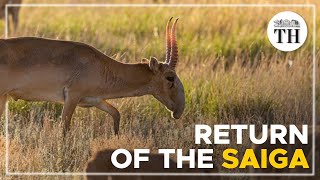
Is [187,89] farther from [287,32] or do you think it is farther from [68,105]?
[68,105]

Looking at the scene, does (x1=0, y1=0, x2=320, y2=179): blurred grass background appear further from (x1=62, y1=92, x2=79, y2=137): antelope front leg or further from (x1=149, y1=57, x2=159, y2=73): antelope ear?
(x1=149, y1=57, x2=159, y2=73): antelope ear

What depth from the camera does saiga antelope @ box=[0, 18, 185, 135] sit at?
11508mm

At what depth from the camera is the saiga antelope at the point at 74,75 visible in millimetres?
11508

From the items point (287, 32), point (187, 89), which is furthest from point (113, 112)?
point (287, 32)

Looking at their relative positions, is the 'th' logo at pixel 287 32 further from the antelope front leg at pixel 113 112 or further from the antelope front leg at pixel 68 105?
the antelope front leg at pixel 68 105

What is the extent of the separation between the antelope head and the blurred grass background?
0.36 metres

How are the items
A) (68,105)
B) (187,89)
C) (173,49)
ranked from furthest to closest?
(187,89), (173,49), (68,105)

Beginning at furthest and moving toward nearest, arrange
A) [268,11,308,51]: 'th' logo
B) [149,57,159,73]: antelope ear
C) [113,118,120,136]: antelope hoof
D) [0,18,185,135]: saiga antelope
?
[268,11,308,51]: 'th' logo
[113,118,120,136]: antelope hoof
[149,57,159,73]: antelope ear
[0,18,185,135]: saiga antelope

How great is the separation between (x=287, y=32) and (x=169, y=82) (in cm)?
286

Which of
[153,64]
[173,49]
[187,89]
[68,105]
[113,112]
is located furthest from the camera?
[187,89]

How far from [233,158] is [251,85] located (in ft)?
11.4

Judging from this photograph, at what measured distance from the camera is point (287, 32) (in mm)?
14195

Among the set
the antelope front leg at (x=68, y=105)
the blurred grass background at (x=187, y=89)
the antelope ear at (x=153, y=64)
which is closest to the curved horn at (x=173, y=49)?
the antelope ear at (x=153, y=64)

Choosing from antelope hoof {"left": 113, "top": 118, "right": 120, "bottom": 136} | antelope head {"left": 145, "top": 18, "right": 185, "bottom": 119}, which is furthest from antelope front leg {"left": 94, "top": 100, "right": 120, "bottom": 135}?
antelope head {"left": 145, "top": 18, "right": 185, "bottom": 119}
